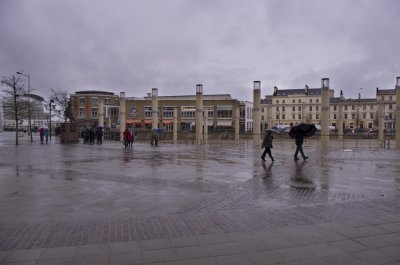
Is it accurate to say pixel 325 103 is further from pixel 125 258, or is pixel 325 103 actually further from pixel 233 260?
pixel 125 258

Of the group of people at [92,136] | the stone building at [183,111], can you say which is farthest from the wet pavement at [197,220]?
the stone building at [183,111]

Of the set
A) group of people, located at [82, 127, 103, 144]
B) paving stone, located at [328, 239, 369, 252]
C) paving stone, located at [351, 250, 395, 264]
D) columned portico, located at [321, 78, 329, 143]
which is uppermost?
columned portico, located at [321, 78, 329, 143]

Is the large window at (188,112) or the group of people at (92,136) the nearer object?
the group of people at (92,136)

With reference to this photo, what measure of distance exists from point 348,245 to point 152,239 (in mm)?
2892

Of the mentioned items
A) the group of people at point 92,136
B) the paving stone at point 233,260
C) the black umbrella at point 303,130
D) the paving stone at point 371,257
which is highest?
the black umbrella at point 303,130

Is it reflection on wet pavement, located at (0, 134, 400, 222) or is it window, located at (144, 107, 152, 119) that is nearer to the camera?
reflection on wet pavement, located at (0, 134, 400, 222)

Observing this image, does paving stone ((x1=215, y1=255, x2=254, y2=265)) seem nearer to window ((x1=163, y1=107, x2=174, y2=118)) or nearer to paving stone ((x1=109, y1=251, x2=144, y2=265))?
paving stone ((x1=109, y1=251, x2=144, y2=265))

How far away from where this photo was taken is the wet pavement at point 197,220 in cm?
476

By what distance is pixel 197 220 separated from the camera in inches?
252

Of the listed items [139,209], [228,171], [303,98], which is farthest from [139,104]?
[139,209]

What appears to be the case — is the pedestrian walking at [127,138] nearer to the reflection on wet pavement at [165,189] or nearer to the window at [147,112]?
the reflection on wet pavement at [165,189]

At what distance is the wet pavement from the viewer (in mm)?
4758

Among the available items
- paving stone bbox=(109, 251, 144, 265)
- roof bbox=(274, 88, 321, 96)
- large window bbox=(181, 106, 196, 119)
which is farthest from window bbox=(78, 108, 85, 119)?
paving stone bbox=(109, 251, 144, 265)

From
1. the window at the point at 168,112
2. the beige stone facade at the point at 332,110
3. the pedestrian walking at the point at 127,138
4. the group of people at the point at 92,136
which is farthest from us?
the beige stone facade at the point at 332,110
